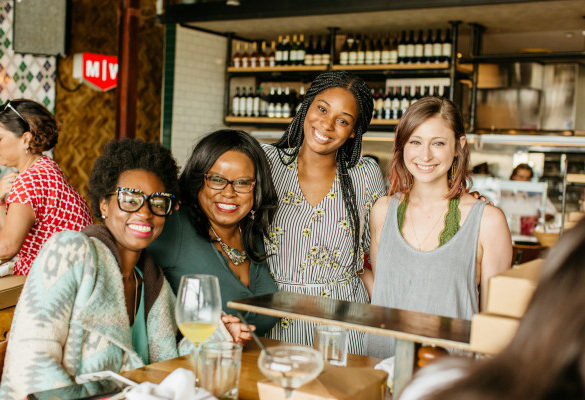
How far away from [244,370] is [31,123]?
2101 mm

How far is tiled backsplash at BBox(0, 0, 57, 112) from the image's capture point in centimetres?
633

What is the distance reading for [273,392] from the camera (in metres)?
1.39

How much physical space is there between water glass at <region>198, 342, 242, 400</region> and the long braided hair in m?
1.18

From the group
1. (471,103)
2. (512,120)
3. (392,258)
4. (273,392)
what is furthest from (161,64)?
(273,392)

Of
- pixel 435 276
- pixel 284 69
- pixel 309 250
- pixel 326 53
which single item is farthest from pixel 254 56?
pixel 435 276

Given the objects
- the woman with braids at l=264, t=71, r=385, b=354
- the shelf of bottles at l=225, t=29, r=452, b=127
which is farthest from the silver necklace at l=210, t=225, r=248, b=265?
the shelf of bottles at l=225, t=29, r=452, b=127

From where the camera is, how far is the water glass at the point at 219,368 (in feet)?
4.75

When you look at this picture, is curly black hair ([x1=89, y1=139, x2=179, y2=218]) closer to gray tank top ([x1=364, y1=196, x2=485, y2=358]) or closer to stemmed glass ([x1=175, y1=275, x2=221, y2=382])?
stemmed glass ([x1=175, y1=275, x2=221, y2=382])

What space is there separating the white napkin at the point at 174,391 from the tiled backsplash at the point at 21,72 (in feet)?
18.6

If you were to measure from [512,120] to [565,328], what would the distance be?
24.8 feet

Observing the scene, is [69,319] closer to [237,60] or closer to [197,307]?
[197,307]

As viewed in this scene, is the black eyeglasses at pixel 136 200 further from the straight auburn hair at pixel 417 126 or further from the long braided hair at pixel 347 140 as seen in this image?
the straight auburn hair at pixel 417 126

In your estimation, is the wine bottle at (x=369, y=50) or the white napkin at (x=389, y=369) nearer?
the white napkin at (x=389, y=369)

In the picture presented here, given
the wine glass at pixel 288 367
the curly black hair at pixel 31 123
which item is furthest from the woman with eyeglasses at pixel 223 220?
the curly black hair at pixel 31 123
